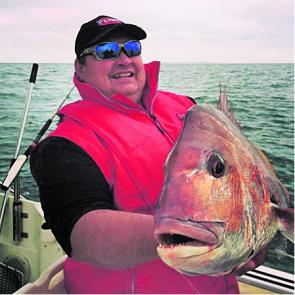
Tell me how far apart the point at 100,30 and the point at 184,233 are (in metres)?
0.71

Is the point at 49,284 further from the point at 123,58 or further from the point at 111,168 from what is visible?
the point at 123,58

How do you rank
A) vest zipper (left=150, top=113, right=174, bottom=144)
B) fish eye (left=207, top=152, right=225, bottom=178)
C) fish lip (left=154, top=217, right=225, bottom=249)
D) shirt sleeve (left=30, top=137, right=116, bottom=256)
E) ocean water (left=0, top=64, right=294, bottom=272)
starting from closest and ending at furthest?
fish lip (left=154, top=217, right=225, bottom=249) → fish eye (left=207, top=152, right=225, bottom=178) → shirt sleeve (left=30, top=137, right=116, bottom=256) → vest zipper (left=150, top=113, right=174, bottom=144) → ocean water (left=0, top=64, right=294, bottom=272)

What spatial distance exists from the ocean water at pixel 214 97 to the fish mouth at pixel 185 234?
543 mm

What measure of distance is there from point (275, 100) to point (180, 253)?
0.84 meters

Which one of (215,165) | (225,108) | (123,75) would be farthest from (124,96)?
(215,165)

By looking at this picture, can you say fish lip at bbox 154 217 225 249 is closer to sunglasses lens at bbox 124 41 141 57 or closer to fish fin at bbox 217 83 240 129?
fish fin at bbox 217 83 240 129

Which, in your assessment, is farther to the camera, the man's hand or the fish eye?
the man's hand

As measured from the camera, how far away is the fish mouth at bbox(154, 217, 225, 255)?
81cm

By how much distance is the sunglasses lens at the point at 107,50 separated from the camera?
1210 mm

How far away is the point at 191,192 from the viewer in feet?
2.93

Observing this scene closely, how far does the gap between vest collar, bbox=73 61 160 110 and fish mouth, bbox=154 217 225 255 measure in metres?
0.50

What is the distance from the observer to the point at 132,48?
1.24 m

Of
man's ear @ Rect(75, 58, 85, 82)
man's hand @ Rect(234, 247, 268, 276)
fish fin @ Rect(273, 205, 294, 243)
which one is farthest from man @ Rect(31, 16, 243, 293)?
fish fin @ Rect(273, 205, 294, 243)

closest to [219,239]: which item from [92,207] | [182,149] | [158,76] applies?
[182,149]
